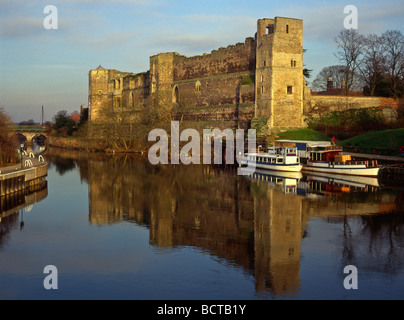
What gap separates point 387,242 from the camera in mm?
13539

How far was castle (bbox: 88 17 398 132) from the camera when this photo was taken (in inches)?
1473

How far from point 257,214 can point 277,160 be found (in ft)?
45.6

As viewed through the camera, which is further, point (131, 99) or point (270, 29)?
point (131, 99)

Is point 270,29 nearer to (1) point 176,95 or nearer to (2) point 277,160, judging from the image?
(2) point 277,160

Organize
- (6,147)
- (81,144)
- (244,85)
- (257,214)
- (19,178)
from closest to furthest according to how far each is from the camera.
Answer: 1. (257,214)
2. (19,178)
3. (6,147)
4. (244,85)
5. (81,144)

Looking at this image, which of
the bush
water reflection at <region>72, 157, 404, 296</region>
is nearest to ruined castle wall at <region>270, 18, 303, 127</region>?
the bush

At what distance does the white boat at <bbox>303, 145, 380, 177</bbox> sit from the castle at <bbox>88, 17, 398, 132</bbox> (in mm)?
6861

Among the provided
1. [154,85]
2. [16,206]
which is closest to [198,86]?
[154,85]

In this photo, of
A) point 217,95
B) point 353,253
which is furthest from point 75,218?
point 217,95

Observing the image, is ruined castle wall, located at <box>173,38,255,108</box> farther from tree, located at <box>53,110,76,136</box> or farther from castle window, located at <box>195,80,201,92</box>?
tree, located at <box>53,110,76,136</box>

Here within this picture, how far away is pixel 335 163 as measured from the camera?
29.0m

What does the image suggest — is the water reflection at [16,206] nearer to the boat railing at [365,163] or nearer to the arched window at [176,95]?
the boat railing at [365,163]

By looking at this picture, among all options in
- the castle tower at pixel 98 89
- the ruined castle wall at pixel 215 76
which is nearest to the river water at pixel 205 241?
the ruined castle wall at pixel 215 76

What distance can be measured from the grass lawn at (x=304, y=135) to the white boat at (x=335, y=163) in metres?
3.85
